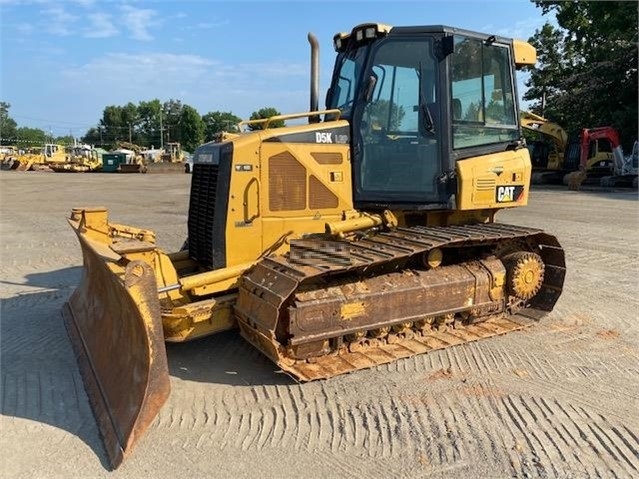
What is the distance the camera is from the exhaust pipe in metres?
5.56

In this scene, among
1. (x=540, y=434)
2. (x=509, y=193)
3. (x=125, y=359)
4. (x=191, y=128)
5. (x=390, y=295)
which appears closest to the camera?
(x=540, y=434)

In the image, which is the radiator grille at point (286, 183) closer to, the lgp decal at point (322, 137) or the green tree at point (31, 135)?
the lgp decal at point (322, 137)

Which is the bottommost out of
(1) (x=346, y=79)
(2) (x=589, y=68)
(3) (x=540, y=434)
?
(3) (x=540, y=434)

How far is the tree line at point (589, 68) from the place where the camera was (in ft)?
88.5

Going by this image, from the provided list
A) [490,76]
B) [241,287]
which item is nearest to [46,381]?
[241,287]

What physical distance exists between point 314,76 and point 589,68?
2823cm

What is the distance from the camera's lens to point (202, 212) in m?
5.31

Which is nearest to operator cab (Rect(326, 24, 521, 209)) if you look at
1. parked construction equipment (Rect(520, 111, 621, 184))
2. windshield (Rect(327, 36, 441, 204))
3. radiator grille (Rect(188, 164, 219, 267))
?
windshield (Rect(327, 36, 441, 204))

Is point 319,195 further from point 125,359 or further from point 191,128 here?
point 191,128

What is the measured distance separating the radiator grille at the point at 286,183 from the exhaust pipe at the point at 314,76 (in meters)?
0.80

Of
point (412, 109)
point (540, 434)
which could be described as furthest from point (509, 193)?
point (540, 434)

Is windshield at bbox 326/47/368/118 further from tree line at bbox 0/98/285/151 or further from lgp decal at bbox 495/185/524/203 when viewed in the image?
tree line at bbox 0/98/285/151

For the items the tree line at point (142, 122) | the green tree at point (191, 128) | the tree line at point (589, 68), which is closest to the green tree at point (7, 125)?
the tree line at point (142, 122)

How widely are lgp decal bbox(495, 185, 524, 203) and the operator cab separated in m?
0.53
